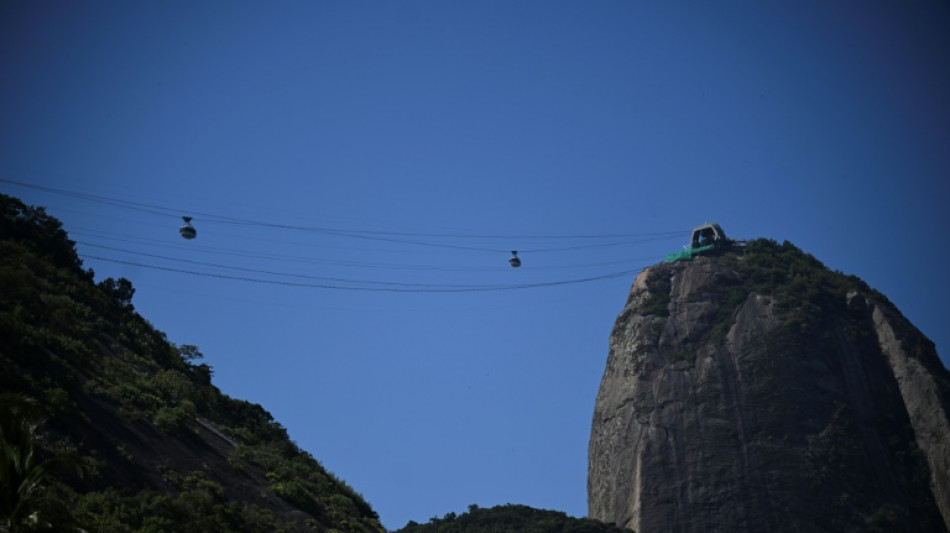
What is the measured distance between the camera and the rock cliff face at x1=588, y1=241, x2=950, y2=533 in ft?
259

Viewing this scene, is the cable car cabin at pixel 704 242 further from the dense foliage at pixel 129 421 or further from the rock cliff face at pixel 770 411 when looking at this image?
the dense foliage at pixel 129 421

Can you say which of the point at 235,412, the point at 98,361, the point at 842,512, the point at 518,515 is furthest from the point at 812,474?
the point at 98,361

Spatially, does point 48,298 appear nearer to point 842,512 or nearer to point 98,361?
point 98,361

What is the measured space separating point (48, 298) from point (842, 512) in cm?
6647

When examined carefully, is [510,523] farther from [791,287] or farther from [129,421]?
[129,421]

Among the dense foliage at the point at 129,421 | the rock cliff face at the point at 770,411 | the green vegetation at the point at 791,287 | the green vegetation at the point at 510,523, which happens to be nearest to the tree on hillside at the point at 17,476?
the dense foliage at the point at 129,421

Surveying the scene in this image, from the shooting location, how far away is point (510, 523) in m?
84.4

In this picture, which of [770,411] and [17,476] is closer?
[17,476]

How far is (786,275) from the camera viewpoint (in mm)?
100750

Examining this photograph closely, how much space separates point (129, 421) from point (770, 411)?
220ft

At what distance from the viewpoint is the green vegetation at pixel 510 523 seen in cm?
8012

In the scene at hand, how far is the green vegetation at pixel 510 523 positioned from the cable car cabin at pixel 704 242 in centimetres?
3857

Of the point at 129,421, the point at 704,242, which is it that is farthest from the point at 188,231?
the point at 704,242

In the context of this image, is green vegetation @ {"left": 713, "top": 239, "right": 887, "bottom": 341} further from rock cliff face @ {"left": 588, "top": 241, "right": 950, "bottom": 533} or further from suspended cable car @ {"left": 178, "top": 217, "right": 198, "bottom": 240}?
suspended cable car @ {"left": 178, "top": 217, "right": 198, "bottom": 240}
